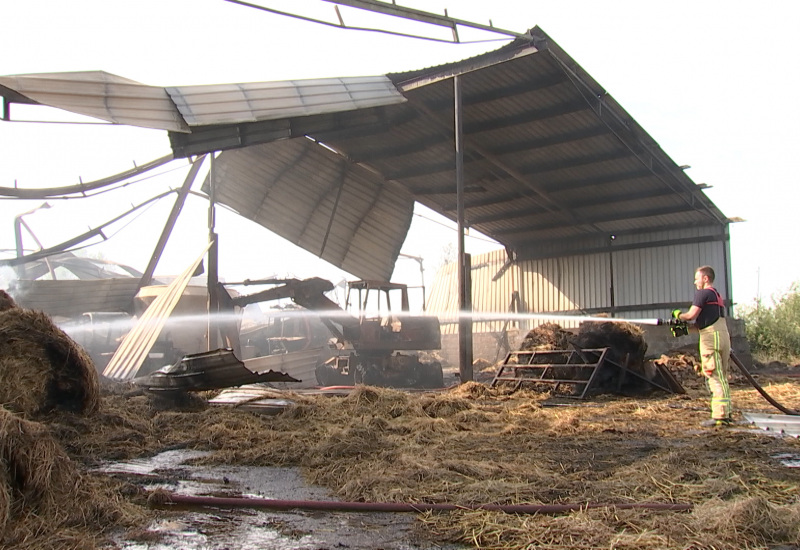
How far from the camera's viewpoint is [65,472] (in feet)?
13.0

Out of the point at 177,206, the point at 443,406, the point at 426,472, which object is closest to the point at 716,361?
the point at 443,406

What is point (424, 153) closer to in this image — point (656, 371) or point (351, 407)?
point (656, 371)

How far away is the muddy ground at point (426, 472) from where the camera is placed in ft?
11.2

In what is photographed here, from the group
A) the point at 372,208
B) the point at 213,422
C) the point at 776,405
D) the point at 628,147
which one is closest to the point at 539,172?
the point at 628,147

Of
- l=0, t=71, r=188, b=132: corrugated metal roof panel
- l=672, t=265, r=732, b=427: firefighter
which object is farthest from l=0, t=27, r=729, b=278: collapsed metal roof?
l=672, t=265, r=732, b=427: firefighter

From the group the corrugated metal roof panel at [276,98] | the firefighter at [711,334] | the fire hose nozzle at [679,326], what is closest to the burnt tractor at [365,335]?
the corrugated metal roof panel at [276,98]

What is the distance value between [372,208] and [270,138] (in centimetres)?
673

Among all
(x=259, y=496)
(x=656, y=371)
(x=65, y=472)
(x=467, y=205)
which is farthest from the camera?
(x=467, y=205)

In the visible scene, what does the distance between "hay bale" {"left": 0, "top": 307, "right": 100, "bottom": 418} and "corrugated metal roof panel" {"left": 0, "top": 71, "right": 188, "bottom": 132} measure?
3.74 m

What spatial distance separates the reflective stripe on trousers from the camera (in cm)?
721

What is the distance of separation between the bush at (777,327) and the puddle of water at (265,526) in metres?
20.9

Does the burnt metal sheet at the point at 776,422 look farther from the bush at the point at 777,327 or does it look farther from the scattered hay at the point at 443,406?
the bush at the point at 777,327

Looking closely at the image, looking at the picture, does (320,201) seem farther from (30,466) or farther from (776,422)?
(30,466)

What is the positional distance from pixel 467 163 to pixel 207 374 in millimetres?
11729
